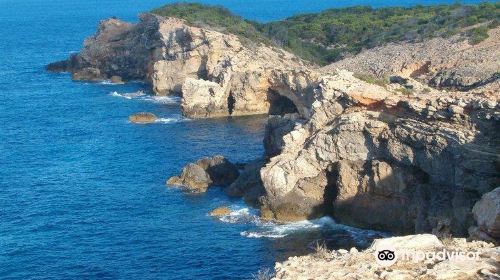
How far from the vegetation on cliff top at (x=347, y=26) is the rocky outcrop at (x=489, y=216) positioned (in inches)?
2119

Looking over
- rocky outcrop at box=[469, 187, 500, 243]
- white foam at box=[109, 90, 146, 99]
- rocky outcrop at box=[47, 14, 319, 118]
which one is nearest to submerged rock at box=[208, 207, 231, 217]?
rocky outcrop at box=[47, 14, 319, 118]

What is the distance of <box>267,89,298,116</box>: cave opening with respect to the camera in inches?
3546

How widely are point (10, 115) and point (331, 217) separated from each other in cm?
5424

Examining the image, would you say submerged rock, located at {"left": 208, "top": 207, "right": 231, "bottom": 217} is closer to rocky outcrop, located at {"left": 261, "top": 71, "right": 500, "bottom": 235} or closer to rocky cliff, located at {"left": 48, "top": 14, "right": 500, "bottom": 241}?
rocky cliff, located at {"left": 48, "top": 14, "right": 500, "bottom": 241}

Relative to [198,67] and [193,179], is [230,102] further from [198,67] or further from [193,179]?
[193,179]

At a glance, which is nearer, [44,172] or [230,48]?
[44,172]

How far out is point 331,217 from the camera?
55125 millimetres

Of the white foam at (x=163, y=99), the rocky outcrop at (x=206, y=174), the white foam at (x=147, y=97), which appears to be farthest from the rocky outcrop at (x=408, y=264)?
the white foam at (x=147, y=97)

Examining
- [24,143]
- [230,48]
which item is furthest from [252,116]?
[24,143]

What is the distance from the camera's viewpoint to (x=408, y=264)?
2588cm

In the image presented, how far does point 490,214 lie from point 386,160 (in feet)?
66.3

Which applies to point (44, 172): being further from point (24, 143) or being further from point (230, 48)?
point (230, 48)
